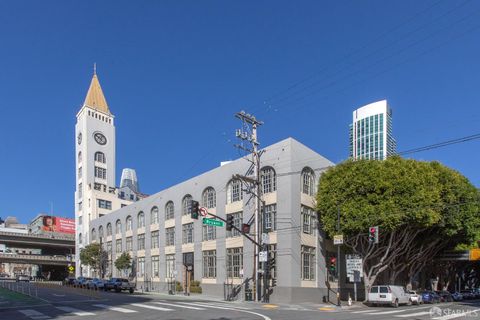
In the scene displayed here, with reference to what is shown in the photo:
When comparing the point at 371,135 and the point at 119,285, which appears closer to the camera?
the point at 371,135

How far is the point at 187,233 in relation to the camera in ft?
174

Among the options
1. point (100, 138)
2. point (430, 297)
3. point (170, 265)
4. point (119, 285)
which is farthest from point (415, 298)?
point (100, 138)

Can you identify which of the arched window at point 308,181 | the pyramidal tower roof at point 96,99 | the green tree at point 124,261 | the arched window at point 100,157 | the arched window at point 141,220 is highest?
the pyramidal tower roof at point 96,99

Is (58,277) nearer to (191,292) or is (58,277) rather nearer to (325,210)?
(191,292)

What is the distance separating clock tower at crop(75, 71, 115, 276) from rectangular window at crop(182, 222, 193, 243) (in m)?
42.2

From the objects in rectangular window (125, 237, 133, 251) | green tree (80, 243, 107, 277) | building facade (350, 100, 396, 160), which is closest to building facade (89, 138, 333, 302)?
rectangular window (125, 237, 133, 251)

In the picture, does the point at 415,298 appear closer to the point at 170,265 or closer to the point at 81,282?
the point at 170,265

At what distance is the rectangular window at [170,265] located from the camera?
55.0 metres

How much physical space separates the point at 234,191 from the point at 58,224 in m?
116

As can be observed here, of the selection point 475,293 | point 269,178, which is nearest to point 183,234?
point 269,178

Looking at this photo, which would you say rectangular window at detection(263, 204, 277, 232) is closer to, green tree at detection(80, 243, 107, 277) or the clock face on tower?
green tree at detection(80, 243, 107, 277)

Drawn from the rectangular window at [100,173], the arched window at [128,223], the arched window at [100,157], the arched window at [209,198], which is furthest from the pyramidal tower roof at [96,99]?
the arched window at [209,198]

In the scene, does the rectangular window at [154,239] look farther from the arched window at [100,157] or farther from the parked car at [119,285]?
the arched window at [100,157]

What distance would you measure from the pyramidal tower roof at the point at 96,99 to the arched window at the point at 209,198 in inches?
2497
